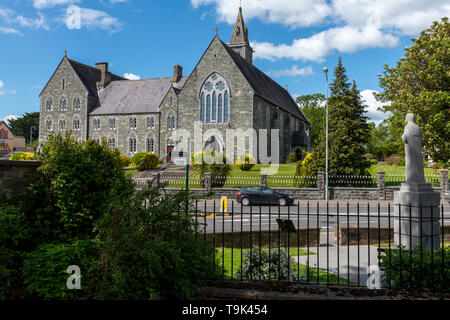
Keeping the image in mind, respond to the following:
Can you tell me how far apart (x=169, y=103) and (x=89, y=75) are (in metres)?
17.6

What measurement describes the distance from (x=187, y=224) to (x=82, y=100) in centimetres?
5339

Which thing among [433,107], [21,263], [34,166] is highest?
[433,107]

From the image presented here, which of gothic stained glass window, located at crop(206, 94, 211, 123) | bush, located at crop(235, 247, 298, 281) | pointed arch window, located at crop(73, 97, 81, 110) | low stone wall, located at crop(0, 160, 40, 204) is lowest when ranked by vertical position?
bush, located at crop(235, 247, 298, 281)

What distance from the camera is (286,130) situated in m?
51.9

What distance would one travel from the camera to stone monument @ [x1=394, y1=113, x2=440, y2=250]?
7.60 m

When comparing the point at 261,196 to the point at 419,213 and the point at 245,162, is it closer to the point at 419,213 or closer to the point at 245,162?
the point at 419,213

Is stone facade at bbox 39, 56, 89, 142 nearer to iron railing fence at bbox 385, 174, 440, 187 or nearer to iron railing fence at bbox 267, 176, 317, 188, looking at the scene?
iron railing fence at bbox 267, 176, 317, 188

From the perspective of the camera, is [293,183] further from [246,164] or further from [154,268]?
[154,268]

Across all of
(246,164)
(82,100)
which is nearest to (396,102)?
(246,164)

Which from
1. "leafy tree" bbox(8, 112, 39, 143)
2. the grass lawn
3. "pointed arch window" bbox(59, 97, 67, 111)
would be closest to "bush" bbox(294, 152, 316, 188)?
the grass lawn

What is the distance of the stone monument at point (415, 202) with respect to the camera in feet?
24.9

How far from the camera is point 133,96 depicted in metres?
52.9

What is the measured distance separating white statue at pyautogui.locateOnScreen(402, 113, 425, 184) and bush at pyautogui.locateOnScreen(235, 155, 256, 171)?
27426 mm

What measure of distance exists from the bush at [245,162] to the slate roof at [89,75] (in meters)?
28.6
